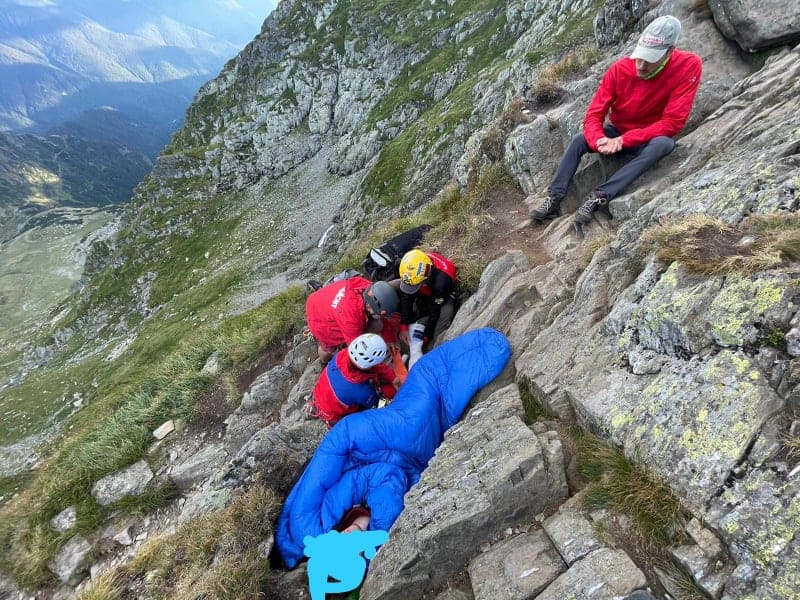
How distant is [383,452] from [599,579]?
149 inches

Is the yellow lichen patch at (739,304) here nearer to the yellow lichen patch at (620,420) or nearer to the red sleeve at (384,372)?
Result: the yellow lichen patch at (620,420)

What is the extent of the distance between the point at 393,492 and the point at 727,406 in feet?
15.1

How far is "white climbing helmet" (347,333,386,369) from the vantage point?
8.34 metres

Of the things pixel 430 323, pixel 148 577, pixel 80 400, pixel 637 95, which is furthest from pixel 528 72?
pixel 80 400

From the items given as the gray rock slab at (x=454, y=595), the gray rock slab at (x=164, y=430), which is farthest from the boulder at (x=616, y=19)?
the gray rock slab at (x=164, y=430)

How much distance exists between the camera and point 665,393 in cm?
503

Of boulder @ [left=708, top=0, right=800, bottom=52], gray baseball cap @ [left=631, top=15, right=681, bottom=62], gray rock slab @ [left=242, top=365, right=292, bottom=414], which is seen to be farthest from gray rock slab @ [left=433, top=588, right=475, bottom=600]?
boulder @ [left=708, top=0, right=800, bottom=52]

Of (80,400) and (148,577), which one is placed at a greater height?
(148,577)

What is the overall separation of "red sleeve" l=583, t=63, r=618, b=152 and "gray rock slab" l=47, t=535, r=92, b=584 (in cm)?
1476

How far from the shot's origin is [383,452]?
23.6 feet

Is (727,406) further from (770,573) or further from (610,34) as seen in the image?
(610,34)

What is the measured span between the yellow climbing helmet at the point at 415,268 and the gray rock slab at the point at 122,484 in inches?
330

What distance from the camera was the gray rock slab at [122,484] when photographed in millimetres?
10430

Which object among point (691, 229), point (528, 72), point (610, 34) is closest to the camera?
point (691, 229)
